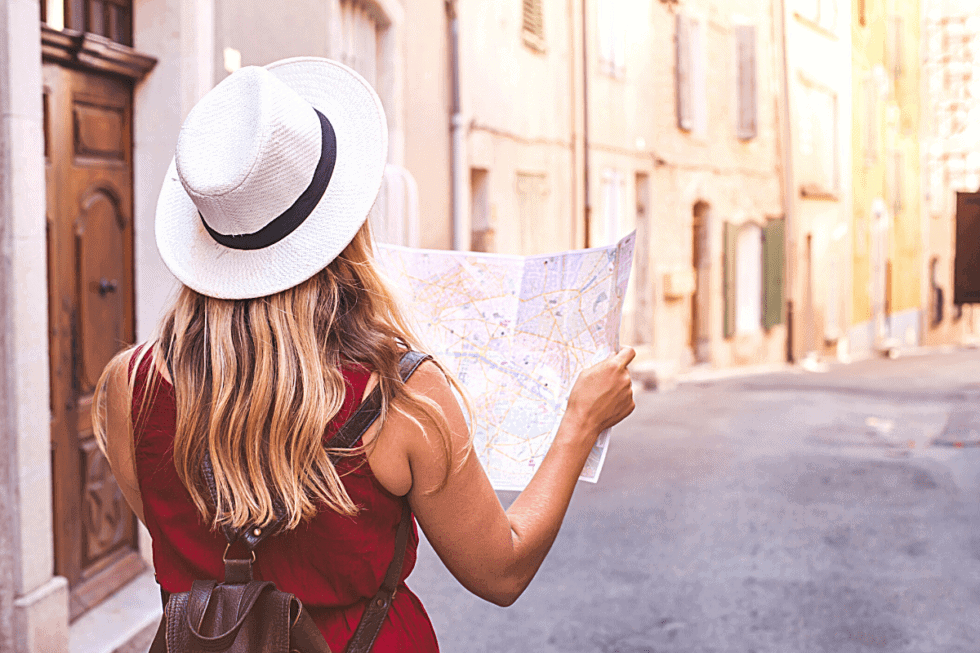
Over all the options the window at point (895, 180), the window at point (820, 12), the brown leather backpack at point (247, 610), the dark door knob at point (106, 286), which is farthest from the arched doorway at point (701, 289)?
the brown leather backpack at point (247, 610)

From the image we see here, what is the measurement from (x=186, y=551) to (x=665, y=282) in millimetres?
13080

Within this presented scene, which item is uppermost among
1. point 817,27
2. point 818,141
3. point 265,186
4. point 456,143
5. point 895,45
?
point 895,45

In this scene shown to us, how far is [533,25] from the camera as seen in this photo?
11195mm

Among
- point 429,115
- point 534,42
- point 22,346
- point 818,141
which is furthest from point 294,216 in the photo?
point 818,141

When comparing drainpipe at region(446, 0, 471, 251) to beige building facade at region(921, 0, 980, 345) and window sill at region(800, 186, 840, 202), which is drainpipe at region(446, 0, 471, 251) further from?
beige building facade at region(921, 0, 980, 345)

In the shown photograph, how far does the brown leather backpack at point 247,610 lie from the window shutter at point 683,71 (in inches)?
539

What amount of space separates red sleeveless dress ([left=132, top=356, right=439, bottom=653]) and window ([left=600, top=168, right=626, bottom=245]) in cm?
1164

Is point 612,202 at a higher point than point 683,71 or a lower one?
lower

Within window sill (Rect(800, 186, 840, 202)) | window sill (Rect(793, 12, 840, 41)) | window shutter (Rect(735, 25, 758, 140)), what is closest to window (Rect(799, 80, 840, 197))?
window sill (Rect(800, 186, 840, 202))

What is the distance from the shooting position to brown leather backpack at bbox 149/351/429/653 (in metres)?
1.31

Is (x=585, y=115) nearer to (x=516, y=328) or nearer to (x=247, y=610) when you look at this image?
(x=516, y=328)

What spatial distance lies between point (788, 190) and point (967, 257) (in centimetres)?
963

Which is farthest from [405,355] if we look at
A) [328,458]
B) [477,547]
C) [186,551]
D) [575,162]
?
[575,162]

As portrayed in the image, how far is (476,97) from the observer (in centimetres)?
986
